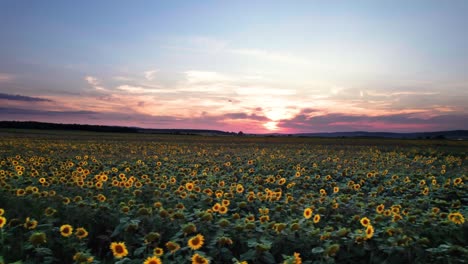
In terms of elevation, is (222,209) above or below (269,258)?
above

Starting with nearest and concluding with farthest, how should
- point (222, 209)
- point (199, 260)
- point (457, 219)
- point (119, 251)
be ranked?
point (199, 260)
point (119, 251)
point (457, 219)
point (222, 209)

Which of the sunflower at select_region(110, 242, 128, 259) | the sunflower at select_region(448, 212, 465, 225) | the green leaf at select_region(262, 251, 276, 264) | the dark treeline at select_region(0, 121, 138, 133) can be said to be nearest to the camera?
the sunflower at select_region(110, 242, 128, 259)

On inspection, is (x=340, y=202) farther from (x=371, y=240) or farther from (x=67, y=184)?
(x=67, y=184)

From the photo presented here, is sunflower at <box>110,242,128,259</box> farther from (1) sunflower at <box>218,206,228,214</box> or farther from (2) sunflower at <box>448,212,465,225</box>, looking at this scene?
(2) sunflower at <box>448,212,465,225</box>

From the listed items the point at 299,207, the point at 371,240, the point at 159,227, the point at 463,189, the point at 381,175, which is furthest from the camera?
the point at 381,175

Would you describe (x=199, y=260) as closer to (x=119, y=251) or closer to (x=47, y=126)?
(x=119, y=251)

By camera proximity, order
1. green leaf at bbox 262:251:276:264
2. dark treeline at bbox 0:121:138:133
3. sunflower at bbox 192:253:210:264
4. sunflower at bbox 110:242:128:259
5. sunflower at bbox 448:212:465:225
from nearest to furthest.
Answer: sunflower at bbox 192:253:210:264, sunflower at bbox 110:242:128:259, green leaf at bbox 262:251:276:264, sunflower at bbox 448:212:465:225, dark treeline at bbox 0:121:138:133

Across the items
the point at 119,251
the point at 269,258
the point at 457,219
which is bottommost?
the point at 269,258

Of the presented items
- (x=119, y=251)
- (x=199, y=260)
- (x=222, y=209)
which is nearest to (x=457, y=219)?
(x=222, y=209)

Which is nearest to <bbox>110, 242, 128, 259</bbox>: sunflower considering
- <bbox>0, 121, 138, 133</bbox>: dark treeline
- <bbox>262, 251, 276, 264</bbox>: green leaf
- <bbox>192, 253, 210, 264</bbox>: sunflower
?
<bbox>192, 253, 210, 264</bbox>: sunflower

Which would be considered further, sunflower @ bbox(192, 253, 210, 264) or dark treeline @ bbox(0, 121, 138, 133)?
dark treeline @ bbox(0, 121, 138, 133)

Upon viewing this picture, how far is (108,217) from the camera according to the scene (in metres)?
6.11

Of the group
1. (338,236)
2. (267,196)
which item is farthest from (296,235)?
(267,196)

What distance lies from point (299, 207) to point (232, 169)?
7149mm
